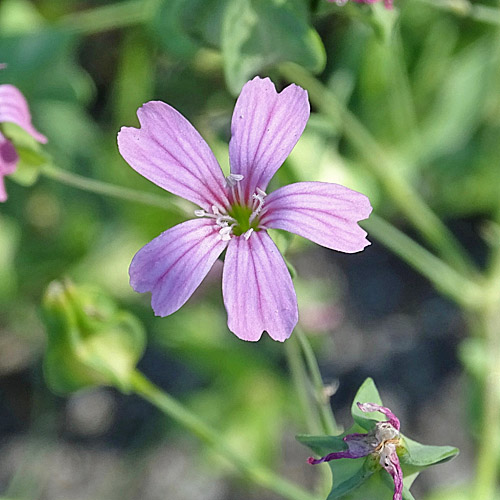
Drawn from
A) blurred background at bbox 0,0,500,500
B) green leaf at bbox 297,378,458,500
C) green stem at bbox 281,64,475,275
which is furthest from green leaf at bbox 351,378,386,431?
blurred background at bbox 0,0,500,500

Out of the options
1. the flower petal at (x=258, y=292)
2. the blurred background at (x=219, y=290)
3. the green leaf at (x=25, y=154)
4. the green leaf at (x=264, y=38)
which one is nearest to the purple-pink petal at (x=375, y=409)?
the flower petal at (x=258, y=292)

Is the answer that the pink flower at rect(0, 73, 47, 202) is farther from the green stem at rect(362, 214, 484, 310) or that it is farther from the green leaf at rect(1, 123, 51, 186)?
the green stem at rect(362, 214, 484, 310)

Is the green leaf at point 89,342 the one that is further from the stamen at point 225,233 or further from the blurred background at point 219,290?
the blurred background at point 219,290

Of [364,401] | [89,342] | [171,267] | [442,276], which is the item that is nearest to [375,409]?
[364,401]

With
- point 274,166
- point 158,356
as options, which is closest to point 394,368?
point 158,356

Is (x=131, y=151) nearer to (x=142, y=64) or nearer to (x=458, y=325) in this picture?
(x=142, y=64)

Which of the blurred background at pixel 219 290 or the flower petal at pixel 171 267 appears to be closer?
the flower petal at pixel 171 267

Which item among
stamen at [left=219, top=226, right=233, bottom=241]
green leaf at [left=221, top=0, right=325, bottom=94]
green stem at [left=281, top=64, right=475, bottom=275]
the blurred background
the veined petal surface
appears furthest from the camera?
the blurred background

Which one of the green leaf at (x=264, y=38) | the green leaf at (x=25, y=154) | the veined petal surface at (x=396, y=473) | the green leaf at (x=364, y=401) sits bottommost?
the veined petal surface at (x=396, y=473)
